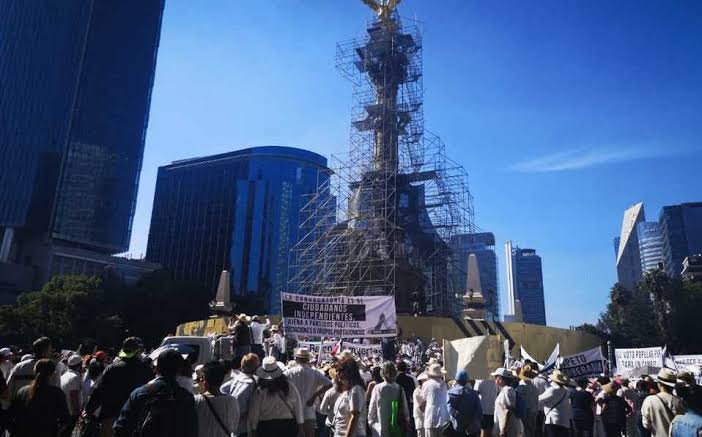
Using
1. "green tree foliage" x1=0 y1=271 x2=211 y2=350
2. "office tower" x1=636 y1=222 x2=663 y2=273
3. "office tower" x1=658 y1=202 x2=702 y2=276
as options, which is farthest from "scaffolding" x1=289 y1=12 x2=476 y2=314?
"office tower" x1=636 y1=222 x2=663 y2=273

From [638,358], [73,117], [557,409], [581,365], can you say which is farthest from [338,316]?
[73,117]

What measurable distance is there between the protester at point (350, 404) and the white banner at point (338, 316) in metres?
7.28

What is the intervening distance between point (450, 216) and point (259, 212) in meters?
48.3

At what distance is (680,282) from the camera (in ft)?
191

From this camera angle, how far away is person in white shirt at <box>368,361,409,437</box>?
775 cm

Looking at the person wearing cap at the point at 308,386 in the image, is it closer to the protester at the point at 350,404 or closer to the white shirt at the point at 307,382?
the white shirt at the point at 307,382

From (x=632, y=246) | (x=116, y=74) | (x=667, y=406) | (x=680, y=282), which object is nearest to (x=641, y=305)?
(x=680, y=282)

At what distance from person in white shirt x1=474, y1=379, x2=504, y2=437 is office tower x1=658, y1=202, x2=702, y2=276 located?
138 metres

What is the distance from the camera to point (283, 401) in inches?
253

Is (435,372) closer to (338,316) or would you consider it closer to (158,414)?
(158,414)

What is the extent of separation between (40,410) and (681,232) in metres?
149

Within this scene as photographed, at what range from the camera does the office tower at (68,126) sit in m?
66.1

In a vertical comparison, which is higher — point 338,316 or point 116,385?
point 338,316

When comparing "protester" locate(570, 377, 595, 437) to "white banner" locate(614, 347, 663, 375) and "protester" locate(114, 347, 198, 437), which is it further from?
"white banner" locate(614, 347, 663, 375)
